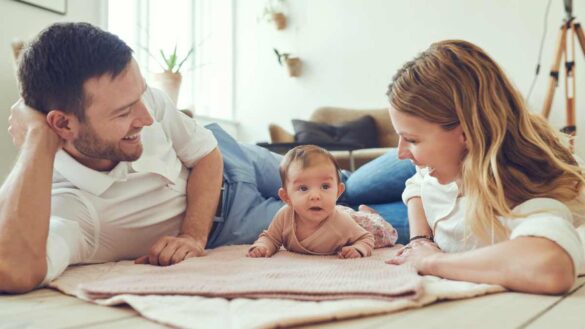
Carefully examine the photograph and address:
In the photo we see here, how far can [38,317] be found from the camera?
→ 804 mm

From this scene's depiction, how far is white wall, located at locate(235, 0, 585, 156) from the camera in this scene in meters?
4.04

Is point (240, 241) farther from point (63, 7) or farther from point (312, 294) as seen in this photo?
point (63, 7)

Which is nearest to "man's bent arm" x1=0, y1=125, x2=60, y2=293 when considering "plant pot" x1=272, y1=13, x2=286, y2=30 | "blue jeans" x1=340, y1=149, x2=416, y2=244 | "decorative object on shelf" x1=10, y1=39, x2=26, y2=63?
"blue jeans" x1=340, y1=149, x2=416, y2=244

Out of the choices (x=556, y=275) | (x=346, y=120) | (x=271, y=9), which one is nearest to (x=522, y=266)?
(x=556, y=275)

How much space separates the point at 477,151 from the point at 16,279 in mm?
892

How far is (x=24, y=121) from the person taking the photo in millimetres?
1214

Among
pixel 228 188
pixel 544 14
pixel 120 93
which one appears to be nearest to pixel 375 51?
pixel 544 14

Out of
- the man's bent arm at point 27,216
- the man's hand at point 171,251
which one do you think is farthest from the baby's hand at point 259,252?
the man's bent arm at point 27,216

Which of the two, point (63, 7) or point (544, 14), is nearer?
point (63, 7)

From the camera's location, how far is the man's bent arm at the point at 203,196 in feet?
4.97

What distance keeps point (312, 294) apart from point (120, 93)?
0.68 m

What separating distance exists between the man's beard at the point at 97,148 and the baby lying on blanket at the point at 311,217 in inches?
15.4

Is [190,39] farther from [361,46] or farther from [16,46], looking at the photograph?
[16,46]

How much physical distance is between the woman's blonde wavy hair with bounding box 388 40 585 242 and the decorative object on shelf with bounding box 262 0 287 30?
4206mm
